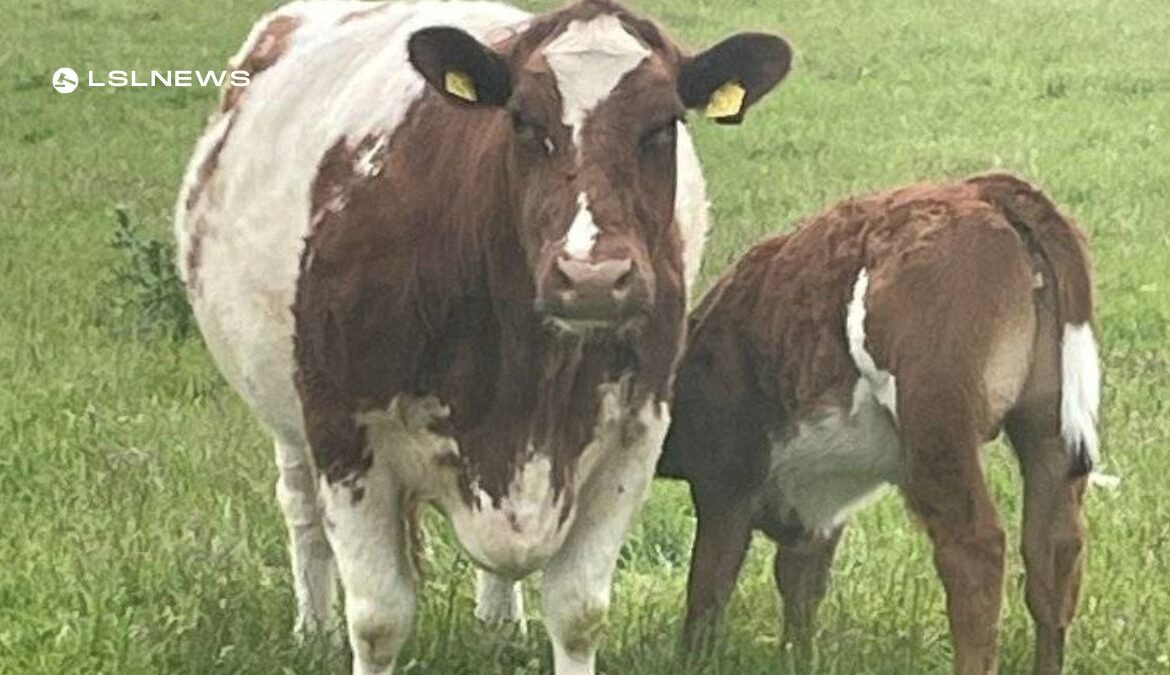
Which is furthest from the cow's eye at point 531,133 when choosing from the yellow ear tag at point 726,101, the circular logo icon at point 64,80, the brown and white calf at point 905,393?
the circular logo icon at point 64,80

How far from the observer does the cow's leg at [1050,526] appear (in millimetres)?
5207

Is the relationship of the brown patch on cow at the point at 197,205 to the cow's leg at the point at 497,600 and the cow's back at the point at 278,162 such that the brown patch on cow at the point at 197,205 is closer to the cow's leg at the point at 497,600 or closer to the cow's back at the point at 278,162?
the cow's back at the point at 278,162

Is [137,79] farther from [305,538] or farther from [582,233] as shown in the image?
[582,233]

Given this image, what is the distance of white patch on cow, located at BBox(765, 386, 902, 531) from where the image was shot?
17.5 ft

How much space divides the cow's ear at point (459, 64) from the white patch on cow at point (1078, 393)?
154 cm

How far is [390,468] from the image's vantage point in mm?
5082

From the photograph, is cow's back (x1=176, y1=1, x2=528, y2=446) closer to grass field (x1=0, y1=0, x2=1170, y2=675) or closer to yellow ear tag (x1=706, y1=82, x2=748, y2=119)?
grass field (x1=0, y1=0, x2=1170, y2=675)

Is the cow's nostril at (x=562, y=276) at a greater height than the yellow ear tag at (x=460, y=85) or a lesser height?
lesser

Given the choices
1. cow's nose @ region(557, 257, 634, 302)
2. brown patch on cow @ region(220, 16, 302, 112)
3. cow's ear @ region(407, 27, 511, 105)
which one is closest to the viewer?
cow's nose @ region(557, 257, 634, 302)

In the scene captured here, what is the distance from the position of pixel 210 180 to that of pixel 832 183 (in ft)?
26.8

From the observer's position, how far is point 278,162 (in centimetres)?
552

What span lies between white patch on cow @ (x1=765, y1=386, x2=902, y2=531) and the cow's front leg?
0.53 meters

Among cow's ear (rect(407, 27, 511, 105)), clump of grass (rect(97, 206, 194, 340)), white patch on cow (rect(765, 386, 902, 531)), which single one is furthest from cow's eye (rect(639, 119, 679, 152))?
clump of grass (rect(97, 206, 194, 340))

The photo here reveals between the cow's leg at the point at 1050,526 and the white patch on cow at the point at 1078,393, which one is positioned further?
the cow's leg at the point at 1050,526
